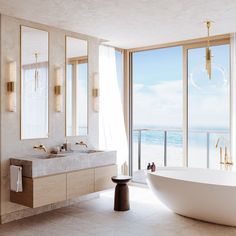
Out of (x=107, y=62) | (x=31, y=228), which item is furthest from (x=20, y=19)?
(x=31, y=228)

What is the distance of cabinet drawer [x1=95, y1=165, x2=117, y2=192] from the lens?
472cm

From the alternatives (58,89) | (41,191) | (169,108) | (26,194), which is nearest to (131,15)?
(58,89)

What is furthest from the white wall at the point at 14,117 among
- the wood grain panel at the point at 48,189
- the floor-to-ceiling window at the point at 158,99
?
the floor-to-ceiling window at the point at 158,99

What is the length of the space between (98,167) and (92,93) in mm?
1315

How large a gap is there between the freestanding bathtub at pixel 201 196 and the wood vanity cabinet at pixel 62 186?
78cm

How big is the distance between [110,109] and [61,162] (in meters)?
1.94

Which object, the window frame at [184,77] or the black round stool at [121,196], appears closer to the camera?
the black round stool at [121,196]

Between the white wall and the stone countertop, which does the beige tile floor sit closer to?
the white wall

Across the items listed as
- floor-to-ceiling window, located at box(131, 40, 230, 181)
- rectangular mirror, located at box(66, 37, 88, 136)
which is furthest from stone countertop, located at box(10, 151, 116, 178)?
floor-to-ceiling window, located at box(131, 40, 230, 181)

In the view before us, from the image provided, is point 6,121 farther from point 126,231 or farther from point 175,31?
point 175,31

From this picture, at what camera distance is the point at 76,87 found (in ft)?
16.7

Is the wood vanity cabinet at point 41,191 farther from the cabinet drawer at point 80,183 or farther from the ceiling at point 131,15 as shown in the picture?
the ceiling at point 131,15

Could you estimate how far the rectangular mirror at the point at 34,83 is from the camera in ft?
14.3

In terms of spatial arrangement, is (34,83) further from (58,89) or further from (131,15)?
(131,15)
